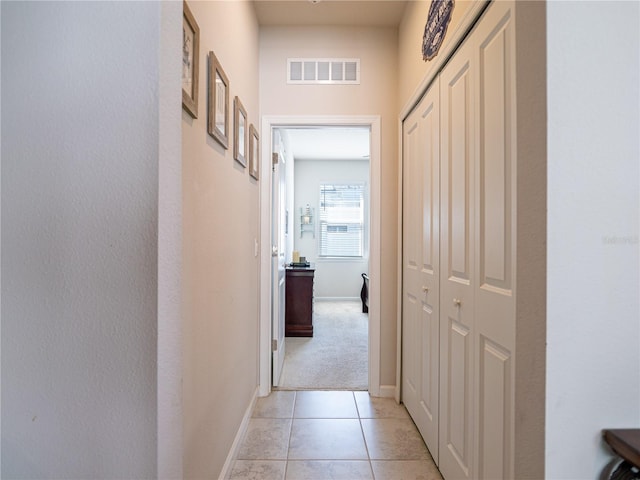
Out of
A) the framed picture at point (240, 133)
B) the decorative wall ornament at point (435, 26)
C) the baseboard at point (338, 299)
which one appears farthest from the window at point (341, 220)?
the decorative wall ornament at point (435, 26)

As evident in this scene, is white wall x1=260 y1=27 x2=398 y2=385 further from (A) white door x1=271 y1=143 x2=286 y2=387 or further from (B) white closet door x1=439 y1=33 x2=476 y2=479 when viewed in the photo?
(B) white closet door x1=439 y1=33 x2=476 y2=479

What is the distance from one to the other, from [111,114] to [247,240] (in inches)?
62.1

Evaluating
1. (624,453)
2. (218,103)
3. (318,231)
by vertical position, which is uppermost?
(218,103)

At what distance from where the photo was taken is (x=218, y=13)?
1492mm

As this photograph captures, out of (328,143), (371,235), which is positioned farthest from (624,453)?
(328,143)

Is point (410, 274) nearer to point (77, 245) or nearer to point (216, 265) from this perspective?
point (216, 265)

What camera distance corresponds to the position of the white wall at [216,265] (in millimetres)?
1152

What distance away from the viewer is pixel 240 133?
1.89m

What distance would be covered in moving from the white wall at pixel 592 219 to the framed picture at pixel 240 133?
1.41m

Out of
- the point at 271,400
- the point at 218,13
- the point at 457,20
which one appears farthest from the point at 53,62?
the point at 271,400

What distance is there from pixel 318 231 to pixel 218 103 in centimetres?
516

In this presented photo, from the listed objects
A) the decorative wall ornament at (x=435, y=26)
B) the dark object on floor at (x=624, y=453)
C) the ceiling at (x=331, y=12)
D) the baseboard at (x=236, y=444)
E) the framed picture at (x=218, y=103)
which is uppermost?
the ceiling at (x=331, y=12)

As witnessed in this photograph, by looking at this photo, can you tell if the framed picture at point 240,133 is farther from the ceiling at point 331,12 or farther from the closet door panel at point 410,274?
the closet door panel at point 410,274

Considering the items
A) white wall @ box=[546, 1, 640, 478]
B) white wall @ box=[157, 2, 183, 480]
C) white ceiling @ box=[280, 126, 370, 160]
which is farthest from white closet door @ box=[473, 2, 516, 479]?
white ceiling @ box=[280, 126, 370, 160]
